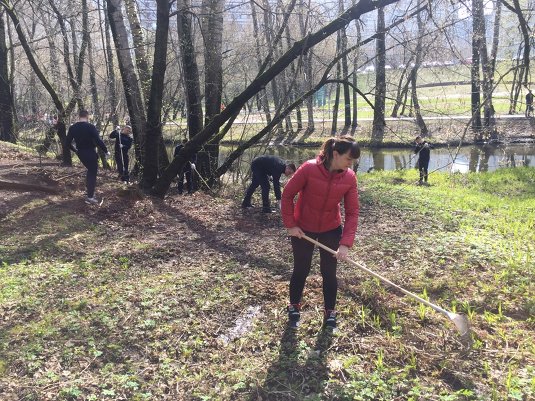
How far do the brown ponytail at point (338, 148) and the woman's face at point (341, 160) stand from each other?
2 cm

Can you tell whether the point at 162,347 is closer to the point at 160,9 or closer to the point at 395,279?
the point at 395,279

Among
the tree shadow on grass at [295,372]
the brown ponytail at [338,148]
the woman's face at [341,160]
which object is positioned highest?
the brown ponytail at [338,148]

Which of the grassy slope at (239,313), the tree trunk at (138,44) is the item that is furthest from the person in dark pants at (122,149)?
the grassy slope at (239,313)

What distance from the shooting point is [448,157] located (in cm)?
2106

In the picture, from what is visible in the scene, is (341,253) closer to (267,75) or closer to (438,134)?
(267,75)

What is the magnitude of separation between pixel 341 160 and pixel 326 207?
424 millimetres

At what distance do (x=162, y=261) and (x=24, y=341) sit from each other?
201 centimetres

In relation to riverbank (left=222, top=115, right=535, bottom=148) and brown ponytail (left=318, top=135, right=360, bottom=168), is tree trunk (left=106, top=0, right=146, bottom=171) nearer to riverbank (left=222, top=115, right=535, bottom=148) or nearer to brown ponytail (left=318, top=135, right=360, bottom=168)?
brown ponytail (left=318, top=135, right=360, bottom=168)

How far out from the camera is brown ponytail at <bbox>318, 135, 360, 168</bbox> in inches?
133

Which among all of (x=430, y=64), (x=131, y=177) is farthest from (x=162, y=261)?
(x=430, y=64)

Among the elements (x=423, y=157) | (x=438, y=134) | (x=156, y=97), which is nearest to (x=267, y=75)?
(x=156, y=97)

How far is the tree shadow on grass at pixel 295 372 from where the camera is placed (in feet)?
10.4

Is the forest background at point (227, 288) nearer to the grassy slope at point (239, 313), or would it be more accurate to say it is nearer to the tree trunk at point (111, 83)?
the grassy slope at point (239, 313)

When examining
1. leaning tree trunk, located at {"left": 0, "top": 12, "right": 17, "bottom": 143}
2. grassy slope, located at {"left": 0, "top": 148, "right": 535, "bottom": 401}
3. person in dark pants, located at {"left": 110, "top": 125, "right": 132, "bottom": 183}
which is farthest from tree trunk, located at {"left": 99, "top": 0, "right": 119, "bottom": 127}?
grassy slope, located at {"left": 0, "top": 148, "right": 535, "bottom": 401}
